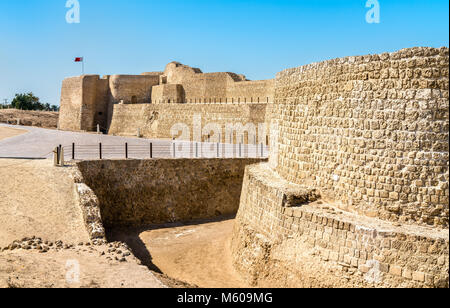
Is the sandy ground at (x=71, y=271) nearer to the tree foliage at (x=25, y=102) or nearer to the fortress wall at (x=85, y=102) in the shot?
the fortress wall at (x=85, y=102)

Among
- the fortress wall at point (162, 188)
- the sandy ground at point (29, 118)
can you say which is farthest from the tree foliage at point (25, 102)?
the fortress wall at point (162, 188)

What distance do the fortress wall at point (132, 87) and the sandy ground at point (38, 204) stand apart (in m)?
20.2

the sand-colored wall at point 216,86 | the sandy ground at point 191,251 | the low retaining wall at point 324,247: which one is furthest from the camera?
the sand-colored wall at point 216,86

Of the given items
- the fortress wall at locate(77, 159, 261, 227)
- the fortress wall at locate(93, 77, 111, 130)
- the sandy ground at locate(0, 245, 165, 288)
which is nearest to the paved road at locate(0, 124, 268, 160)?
the fortress wall at locate(77, 159, 261, 227)

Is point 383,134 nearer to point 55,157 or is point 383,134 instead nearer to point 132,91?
point 55,157

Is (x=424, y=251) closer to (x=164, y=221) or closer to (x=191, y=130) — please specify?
(x=164, y=221)

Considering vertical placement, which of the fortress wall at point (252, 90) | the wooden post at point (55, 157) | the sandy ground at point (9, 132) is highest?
the fortress wall at point (252, 90)

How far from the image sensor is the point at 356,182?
28.8ft

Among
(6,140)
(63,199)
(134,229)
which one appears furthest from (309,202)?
(6,140)

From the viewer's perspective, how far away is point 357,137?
28.7 feet

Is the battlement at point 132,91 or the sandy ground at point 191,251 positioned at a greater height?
the battlement at point 132,91

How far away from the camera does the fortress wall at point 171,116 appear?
24.1 meters

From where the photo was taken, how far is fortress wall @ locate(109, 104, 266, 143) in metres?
24.1
